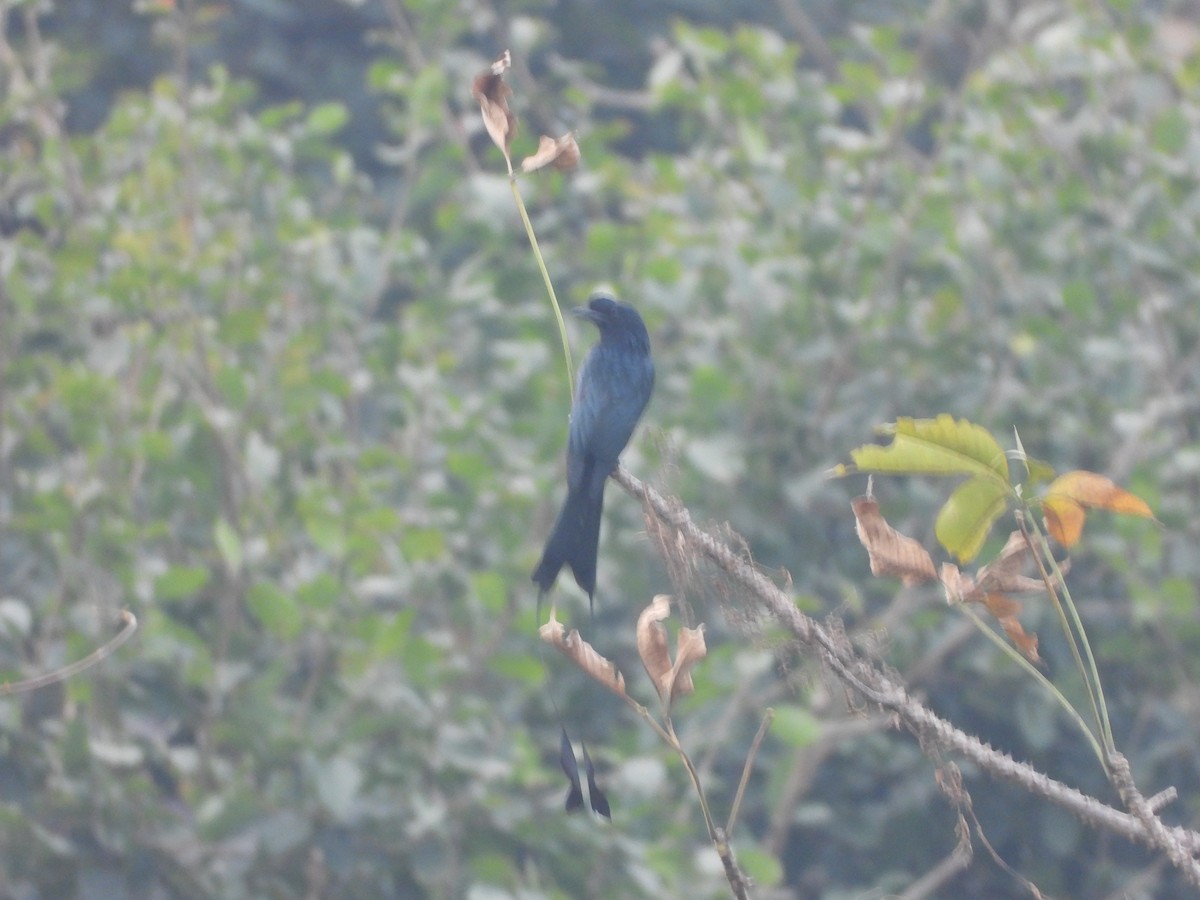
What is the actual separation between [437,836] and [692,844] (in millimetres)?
725

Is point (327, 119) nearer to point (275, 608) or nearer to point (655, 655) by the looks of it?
point (275, 608)

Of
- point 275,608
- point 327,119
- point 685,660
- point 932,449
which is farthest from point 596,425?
point 327,119

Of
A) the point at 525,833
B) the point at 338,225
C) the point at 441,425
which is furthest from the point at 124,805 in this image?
the point at 338,225

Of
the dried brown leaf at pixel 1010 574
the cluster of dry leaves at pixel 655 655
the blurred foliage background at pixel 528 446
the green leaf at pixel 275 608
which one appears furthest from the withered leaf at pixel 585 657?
the green leaf at pixel 275 608

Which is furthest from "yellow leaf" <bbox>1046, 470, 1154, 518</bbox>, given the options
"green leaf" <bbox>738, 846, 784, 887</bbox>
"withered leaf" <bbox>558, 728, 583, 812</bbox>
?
"green leaf" <bbox>738, 846, 784, 887</bbox>

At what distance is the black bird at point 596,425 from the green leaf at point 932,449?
0.50 m

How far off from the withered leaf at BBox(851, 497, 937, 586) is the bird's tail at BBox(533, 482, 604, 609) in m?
0.41

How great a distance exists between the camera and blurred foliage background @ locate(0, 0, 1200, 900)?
136 inches

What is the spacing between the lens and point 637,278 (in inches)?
161

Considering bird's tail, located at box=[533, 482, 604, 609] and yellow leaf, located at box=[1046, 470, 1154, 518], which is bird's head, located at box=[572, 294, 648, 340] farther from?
yellow leaf, located at box=[1046, 470, 1154, 518]

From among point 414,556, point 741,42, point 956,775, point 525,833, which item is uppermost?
point 956,775

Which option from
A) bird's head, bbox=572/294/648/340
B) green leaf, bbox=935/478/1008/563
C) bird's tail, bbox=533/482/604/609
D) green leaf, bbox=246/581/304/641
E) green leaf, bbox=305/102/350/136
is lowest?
green leaf, bbox=246/581/304/641

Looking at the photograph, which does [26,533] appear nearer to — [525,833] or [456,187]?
[525,833]

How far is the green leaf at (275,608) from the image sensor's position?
10.7ft
